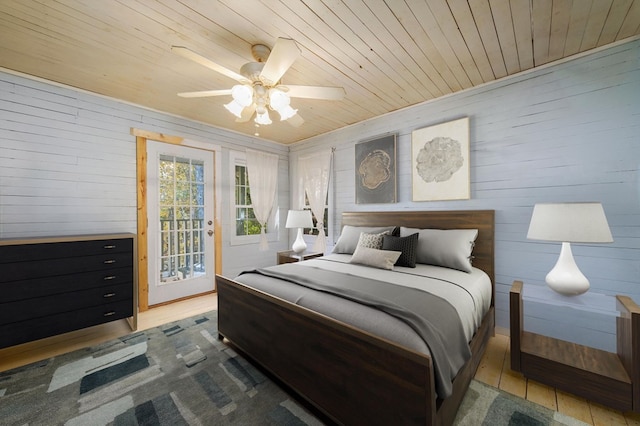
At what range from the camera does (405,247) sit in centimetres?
253

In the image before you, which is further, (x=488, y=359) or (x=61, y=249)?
(x=61, y=249)

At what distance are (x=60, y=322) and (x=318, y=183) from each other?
340 centimetres

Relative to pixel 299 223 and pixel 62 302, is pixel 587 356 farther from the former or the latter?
pixel 62 302

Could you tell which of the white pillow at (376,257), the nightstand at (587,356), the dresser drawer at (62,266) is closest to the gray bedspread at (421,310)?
the white pillow at (376,257)

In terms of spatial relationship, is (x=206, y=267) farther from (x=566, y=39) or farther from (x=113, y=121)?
(x=566, y=39)

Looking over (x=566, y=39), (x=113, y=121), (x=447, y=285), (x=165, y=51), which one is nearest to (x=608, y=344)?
(x=447, y=285)

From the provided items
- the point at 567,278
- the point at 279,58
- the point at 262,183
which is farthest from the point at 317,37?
the point at 262,183

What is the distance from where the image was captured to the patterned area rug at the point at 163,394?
1536 millimetres

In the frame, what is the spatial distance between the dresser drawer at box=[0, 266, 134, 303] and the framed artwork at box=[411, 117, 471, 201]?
11.2 ft

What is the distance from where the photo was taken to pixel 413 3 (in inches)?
65.5

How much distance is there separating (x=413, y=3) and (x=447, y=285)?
6.43ft

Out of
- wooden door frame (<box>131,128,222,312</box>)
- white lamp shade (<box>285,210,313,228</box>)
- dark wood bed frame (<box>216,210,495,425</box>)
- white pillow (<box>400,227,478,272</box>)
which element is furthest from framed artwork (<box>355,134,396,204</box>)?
wooden door frame (<box>131,128,222,312</box>)

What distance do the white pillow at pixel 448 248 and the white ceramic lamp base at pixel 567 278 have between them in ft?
1.92

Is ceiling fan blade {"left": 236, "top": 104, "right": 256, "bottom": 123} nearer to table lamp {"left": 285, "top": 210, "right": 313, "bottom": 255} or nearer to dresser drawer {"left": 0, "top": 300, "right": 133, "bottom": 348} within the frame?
table lamp {"left": 285, "top": 210, "right": 313, "bottom": 255}
